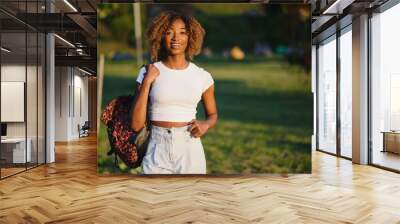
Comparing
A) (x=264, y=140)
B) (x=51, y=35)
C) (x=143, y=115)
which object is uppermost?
(x=51, y=35)

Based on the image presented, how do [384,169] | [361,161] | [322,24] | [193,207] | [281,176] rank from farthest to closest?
1. [322,24]
2. [361,161]
3. [384,169]
4. [281,176]
5. [193,207]

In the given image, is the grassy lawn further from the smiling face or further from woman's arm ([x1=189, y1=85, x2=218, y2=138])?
the smiling face

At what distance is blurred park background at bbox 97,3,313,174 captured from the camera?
20.3ft

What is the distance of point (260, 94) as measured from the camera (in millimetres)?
6273

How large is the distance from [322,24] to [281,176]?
392cm

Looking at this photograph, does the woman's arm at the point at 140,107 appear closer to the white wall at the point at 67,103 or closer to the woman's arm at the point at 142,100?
the woman's arm at the point at 142,100

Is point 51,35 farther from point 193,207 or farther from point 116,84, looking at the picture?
point 193,207

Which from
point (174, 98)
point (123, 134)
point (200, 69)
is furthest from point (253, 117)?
point (123, 134)

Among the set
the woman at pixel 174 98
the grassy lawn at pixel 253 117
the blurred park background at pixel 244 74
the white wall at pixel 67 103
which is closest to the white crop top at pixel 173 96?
the woman at pixel 174 98

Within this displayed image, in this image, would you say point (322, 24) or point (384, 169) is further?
point (322, 24)

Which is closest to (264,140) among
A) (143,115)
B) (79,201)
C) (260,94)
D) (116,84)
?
(260,94)

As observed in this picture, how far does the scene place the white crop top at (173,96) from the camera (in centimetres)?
596

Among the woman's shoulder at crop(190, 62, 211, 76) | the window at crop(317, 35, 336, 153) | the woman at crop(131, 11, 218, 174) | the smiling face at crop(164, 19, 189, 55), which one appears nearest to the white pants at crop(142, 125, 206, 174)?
the woman at crop(131, 11, 218, 174)

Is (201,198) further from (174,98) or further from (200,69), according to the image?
(200,69)
